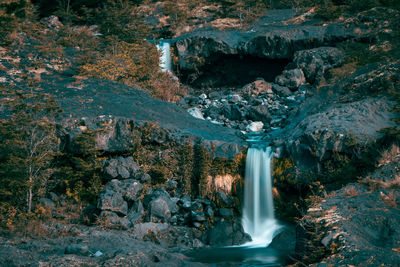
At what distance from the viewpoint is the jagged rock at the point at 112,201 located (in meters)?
10.3

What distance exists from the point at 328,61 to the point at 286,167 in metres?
11.6

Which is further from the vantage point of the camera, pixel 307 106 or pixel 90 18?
pixel 90 18

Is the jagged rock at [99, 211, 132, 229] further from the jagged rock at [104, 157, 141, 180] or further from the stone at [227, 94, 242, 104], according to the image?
the stone at [227, 94, 242, 104]

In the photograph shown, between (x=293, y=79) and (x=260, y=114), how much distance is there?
525 cm

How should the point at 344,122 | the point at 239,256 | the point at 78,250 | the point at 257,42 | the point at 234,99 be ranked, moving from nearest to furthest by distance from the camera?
the point at 78,250 → the point at 239,256 → the point at 344,122 → the point at 234,99 → the point at 257,42

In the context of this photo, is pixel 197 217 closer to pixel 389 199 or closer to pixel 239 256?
pixel 239 256

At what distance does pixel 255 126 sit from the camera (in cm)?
1647

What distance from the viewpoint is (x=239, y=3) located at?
29109mm

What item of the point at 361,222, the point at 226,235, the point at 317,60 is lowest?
the point at 226,235

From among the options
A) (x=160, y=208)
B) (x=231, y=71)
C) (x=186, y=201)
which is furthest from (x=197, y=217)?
(x=231, y=71)

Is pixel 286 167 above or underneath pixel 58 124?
underneath

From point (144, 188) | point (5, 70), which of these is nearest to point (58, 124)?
point (144, 188)

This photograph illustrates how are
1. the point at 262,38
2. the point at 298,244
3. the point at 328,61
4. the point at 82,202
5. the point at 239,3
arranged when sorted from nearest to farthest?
the point at 298,244
the point at 82,202
the point at 328,61
the point at 262,38
the point at 239,3

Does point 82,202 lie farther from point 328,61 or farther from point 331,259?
point 328,61
